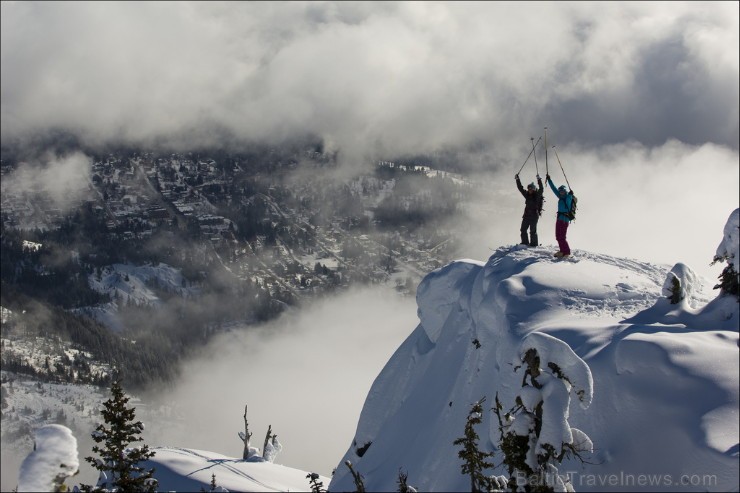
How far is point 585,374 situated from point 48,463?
10.2 m

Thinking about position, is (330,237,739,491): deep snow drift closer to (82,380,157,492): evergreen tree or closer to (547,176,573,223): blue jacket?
(547,176,573,223): blue jacket

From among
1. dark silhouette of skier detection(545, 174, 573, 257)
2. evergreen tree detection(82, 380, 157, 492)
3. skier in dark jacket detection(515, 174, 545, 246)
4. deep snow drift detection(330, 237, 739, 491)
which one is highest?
skier in dark jacket detection(515, 174, 545, 246)

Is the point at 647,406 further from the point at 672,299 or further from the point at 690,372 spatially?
the point at 672,299

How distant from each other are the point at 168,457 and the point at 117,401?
3467cm

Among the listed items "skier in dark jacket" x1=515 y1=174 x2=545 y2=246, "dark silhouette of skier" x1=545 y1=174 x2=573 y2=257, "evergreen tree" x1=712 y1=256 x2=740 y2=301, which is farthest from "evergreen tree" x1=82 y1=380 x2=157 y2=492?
"skier in dark jacket" x1=515 y1=174 x2=545 y2=246

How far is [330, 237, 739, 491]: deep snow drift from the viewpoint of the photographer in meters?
16.8

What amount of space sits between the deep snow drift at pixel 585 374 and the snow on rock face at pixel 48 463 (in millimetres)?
9865

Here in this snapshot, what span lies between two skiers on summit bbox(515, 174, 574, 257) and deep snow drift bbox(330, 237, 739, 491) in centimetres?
91

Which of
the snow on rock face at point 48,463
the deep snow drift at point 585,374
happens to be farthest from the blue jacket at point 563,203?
the snow on rock face at point 48,463

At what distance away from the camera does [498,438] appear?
17359 mm

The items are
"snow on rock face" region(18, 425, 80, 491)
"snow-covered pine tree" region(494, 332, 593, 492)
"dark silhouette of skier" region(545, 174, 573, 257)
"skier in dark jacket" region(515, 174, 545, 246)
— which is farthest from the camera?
"skier in dark jacket" region(515, 174, 545, 246)

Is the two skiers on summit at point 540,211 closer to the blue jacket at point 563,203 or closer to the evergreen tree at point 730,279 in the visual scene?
the blue jacket at point 563,203

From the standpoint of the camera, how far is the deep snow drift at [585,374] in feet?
55.1

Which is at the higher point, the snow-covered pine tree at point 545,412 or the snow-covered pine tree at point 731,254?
the snow-covered pine tree at point 731,254
